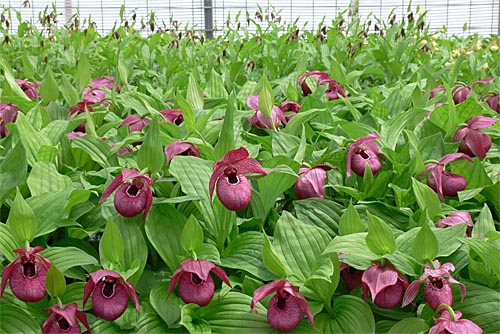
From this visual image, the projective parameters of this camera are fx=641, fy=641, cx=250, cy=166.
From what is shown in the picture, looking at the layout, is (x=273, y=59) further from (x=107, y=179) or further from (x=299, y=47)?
(x=107, y=179)

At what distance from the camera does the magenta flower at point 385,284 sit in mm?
967

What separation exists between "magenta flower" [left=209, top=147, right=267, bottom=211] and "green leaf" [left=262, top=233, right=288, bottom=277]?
0.24ft

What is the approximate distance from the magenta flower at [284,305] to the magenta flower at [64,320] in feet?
0.88

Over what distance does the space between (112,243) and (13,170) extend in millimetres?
237

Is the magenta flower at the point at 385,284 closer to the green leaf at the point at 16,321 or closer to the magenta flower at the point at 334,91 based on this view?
the green leaf at the point at 16,321

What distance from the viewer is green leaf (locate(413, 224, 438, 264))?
3.22ft

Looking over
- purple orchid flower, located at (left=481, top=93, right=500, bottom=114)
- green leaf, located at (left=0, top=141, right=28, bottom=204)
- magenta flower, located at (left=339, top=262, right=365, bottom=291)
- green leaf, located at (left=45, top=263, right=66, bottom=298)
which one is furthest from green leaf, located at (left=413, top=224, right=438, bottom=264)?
purple orchid flower, located at (left=481, top=93, right=500, bottom=114)

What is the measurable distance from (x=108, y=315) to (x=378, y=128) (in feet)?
3.01

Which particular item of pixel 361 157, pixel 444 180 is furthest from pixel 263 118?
pixel 444 180

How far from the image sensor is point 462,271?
43.6 inches

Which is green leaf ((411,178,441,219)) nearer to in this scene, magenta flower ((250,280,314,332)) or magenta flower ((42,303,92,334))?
magenta flower ((250,280,314,332))

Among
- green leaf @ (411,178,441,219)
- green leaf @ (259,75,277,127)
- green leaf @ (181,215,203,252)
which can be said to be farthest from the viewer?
green leaf @ (259,75,277,127)

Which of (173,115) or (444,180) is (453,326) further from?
(173,115)

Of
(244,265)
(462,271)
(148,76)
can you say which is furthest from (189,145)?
(148,76)
